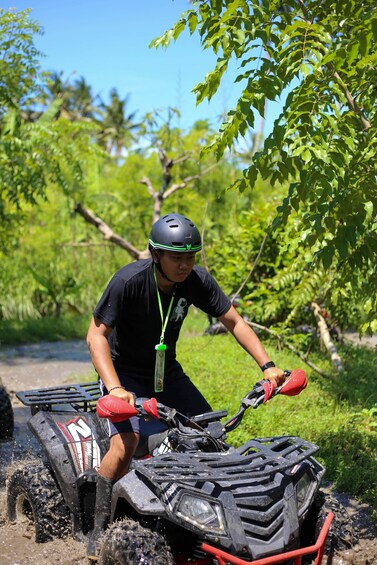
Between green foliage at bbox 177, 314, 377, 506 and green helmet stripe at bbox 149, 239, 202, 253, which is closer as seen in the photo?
green helmet stripe at bbox 149, 239, 202, 253

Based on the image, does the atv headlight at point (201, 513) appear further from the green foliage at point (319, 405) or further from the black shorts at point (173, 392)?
the green foliage at point (319, 405)

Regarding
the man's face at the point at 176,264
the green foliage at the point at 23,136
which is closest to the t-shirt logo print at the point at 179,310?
the man's face at the point at 176,264

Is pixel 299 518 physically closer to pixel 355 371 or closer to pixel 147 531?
pixel 147 531

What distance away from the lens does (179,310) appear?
4.07 meters

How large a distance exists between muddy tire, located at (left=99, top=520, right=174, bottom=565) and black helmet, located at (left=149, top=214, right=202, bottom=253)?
1297 mm

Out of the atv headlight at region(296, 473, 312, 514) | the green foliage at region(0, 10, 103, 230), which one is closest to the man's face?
the atv headlight at region(296, 473, 312, 514)

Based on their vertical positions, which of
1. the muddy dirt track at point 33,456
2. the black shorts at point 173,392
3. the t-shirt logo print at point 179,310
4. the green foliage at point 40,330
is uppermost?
the t-shirt logo print at point 179,310

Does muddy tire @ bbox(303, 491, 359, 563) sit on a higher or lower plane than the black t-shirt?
lower

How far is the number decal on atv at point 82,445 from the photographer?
411 centimetres

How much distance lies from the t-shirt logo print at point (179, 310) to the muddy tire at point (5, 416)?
9.03 feet

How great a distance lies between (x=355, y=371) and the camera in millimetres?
8078

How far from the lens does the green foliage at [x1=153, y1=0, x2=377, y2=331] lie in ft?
12.5

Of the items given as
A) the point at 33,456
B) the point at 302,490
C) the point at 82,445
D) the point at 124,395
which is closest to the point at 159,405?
the point at 124,395

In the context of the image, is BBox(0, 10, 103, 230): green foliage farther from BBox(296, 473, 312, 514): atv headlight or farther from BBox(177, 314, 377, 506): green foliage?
BBox(296, 473, 312, 514): atv headlight
